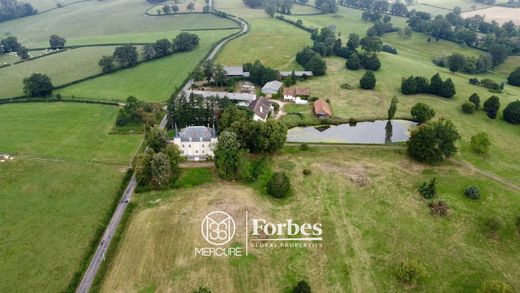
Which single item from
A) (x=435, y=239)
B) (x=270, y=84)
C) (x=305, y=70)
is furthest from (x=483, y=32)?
(x=435, y=239)

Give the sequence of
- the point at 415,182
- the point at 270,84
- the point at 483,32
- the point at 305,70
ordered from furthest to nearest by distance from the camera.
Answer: the point at 483,32
the point at 305,70
the point at 270,84
the point at 415,182

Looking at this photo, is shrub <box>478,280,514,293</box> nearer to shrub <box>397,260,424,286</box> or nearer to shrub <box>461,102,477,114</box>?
shrub <box>397,260,424,286</box>

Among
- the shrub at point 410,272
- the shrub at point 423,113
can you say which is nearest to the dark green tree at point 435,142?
the shrub at point 423,113

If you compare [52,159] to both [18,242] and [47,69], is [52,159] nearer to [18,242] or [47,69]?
[18,242]

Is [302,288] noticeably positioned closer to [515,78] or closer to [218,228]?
[218,228]

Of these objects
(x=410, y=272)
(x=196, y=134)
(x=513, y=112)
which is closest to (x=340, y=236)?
(x=410, y=272)

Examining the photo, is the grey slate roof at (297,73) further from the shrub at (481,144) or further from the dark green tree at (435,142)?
the shrub at (481,144)
